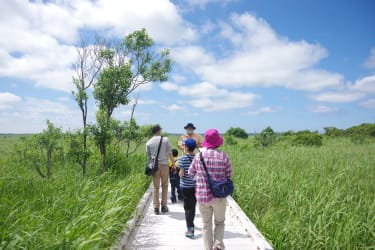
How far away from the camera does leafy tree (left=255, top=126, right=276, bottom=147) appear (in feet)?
72.4

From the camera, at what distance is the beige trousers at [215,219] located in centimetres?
334

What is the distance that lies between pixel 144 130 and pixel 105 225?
7472mm

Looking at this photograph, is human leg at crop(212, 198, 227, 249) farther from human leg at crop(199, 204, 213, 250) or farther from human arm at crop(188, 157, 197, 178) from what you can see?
human arm at crop(188, 157, 197, 178)

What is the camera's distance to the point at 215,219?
135 inches

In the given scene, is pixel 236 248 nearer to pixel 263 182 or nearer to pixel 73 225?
pixel 73 225

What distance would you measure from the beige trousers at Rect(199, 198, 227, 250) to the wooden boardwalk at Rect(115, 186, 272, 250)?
1.28 feet

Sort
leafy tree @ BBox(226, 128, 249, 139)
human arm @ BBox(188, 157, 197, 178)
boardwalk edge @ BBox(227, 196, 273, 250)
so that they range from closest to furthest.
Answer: human arm @ BBox(188, 157, 197, 178) → boardwalk edge @ BBox(227, 196, 273, 250) → leafy tree @ BBox(226, 128, 249, 139)

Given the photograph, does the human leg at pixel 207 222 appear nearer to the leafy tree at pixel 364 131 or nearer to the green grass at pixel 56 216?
the green grass at pixel 56 216

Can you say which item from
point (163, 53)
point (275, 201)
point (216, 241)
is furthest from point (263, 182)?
point (163, 53)

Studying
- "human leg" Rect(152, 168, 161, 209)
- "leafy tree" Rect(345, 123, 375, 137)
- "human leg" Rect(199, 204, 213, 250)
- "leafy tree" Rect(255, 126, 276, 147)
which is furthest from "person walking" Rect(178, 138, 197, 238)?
"leafy tree" Rect(345, 123, 375, 137)

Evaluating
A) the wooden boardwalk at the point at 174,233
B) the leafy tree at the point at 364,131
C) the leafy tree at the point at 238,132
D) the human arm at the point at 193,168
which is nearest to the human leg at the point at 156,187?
the wooden boardwalk at the point at 174,233

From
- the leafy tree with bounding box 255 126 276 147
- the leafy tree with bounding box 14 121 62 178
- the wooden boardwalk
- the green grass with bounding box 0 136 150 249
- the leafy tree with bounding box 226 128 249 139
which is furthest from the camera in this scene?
the leafy tree with bounding box 226 128 249 139

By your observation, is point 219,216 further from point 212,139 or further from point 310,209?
point 310,209

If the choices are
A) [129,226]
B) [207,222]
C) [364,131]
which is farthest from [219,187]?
[364,131]
